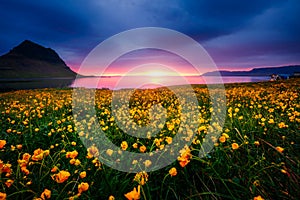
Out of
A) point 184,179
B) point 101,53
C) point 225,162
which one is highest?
point 101,53

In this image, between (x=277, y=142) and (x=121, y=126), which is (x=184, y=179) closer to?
(x=277, y=142)

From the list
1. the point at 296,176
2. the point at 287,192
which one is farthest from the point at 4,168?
the point at 296,176

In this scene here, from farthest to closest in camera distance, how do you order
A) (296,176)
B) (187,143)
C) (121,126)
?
(121,126)
(187,143)
(296,176)

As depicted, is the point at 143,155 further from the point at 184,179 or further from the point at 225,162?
the point at 225,162

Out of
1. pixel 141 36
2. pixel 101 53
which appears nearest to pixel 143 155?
pixel 101 53

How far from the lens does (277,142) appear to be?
3256 millimetres

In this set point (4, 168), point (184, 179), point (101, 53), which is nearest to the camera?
point (4, 168)

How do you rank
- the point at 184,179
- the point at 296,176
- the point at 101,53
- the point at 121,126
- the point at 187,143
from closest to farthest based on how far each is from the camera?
1. the point at 296,176
2. the point at 184,179
3. the point at 187,143
4. the point at 101,53
5. the point at 121,126

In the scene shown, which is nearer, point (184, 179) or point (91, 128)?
point (184, 179)

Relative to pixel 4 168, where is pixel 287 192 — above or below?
below

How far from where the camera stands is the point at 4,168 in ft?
6.23

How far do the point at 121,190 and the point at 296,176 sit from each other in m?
1.94

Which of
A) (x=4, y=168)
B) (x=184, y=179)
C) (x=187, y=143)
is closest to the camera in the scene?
(x=4, y=168)

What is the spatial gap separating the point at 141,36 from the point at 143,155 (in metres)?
3.43
